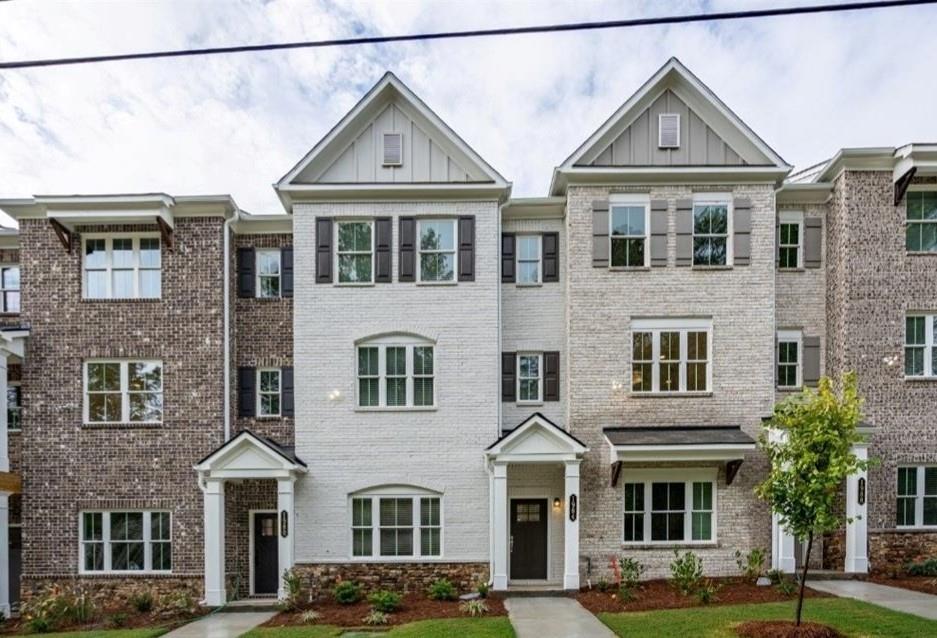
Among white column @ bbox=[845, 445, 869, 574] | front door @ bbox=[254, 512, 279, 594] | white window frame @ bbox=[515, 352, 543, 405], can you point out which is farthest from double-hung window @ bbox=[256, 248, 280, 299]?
white column @ bbox=[845, 445, 869, 574]

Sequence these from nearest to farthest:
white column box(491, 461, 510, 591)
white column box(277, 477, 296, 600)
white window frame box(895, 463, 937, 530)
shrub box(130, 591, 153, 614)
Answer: shrub box(130, 591, 153, 614), white column box(491, 461, 510, 591), white column box(277, 477, 296, 600), white window frame box(895, 463, 937, 530)

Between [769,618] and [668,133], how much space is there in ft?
34.7

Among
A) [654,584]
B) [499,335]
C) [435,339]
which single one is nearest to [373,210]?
[435,339]

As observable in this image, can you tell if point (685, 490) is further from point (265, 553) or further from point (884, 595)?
point (265, 553)

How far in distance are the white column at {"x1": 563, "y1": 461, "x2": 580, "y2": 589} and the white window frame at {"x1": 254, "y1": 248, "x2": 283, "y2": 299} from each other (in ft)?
28.0

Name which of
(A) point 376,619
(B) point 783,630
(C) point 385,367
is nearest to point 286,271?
(C) point 385,367

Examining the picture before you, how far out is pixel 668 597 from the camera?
11.6 meters

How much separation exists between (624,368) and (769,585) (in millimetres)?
5642

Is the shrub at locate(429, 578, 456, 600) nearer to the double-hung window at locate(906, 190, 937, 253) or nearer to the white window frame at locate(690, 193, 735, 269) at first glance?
the white window frame at locate(690, 193, 735, 269)

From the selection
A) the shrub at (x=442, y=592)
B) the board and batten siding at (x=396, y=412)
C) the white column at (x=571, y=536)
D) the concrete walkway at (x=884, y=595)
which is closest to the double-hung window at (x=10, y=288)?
the board and batten siding at (x=396, y=412)

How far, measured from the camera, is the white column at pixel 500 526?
1241 centimetres

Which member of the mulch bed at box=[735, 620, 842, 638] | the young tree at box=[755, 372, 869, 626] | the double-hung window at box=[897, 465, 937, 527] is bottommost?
the mulch bed at box=[735, 620, 842, 638]

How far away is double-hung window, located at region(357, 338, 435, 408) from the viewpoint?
13.5 metres

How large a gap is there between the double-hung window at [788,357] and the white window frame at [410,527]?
921cm
